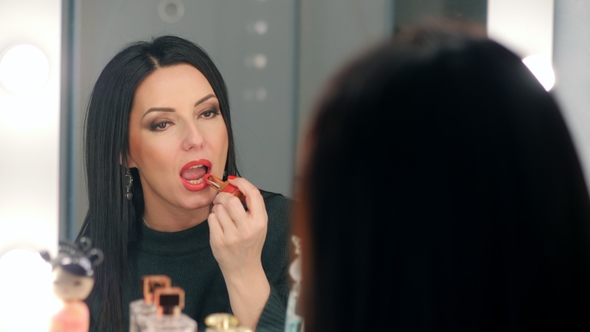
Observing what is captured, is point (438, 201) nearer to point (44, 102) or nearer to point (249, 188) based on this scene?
point (249, 188)

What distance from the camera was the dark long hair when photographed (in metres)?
0.75

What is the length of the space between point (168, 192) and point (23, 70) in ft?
0.72

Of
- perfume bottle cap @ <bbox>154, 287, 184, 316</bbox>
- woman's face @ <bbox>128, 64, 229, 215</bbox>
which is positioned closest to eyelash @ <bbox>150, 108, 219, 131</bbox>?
woman's face @ <bbox>128, 64, 229, 215</bbox>

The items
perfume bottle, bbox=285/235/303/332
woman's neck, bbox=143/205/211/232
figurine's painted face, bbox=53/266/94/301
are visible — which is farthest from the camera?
woman's neck, bbox=143/205/211/232

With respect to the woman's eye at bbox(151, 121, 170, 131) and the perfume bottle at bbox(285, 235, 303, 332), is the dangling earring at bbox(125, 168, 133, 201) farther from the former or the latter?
the perfume bottle at bbox(285, 235, 303, 332)

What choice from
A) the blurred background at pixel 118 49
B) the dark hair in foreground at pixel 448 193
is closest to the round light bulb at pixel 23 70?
the blurred background at pixel 118 49

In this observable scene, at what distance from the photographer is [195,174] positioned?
763 mm

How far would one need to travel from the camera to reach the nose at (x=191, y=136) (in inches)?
29.2

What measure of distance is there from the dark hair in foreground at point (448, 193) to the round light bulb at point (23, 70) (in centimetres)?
51

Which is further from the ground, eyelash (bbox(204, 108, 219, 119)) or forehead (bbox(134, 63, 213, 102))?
forehead (bbox(134, 63, 213, 102))

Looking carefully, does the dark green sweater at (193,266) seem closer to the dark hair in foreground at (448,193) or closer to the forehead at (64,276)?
the forehead at (64,276)

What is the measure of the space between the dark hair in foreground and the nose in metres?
0.41

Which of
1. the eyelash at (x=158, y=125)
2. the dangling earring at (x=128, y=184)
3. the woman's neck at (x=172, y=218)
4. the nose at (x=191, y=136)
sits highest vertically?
the eyelash at (x=158, y=125)

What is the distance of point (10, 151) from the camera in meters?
0.75
